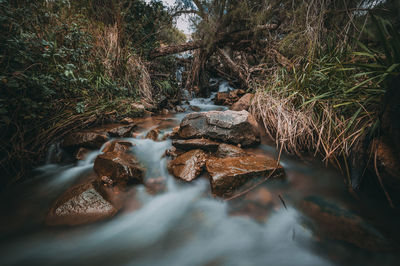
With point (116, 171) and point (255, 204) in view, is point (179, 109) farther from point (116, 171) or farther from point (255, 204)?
point (255, 204)

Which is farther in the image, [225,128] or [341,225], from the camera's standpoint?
[225,128]

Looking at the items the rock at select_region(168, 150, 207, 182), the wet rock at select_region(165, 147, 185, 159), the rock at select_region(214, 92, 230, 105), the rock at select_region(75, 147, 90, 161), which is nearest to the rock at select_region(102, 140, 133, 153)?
the rock at select_region(75, 147, 90, 161)

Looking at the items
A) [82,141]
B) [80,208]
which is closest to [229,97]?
[82,141]

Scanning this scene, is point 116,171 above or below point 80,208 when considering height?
above

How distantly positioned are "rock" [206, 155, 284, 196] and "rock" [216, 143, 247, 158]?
5.5 inches

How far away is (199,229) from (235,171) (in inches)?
23.6

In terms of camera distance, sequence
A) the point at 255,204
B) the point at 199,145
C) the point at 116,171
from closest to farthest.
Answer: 1. the point at 255,204
2. the point at 116,171
3. the point at 199,145

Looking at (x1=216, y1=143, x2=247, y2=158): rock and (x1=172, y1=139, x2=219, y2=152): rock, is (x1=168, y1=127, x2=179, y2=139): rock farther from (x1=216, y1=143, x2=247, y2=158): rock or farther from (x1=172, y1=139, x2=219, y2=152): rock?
(x1=216, y1=143, x2=247, y2=158): rock

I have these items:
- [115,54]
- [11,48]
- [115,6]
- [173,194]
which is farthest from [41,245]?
[115,6]

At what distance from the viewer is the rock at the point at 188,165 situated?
1.78 metres

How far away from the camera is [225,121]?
7.16 feet

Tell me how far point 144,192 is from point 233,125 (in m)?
1.32

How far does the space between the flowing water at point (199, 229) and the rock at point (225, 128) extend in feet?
2.08

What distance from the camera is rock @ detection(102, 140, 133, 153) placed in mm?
2109
